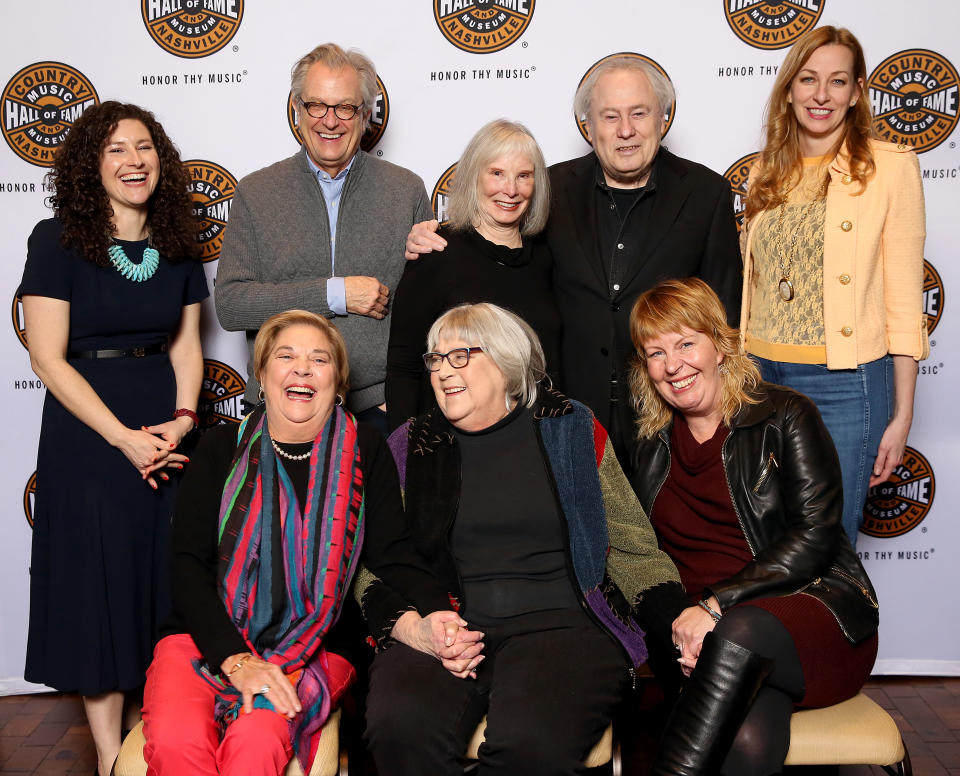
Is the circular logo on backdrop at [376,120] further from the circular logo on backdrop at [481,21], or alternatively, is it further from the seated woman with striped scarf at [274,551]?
the seated woman with striped scarf at [274,551]

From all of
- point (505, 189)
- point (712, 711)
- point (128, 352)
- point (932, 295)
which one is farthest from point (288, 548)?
point (932, 295)

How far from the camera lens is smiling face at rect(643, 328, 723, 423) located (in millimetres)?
2105

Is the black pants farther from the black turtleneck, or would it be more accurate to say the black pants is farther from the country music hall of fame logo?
the country music hall of fame logo

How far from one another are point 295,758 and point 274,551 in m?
0.44

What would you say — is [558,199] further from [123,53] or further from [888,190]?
[123,53]

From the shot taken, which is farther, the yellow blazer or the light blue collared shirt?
the light blue collared shirt

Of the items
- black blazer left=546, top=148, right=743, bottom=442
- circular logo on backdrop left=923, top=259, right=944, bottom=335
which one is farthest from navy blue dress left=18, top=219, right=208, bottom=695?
circular logo on backdrop left=923, top=259, right=944, bottom=335

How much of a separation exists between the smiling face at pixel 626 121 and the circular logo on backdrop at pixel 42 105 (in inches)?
70.6

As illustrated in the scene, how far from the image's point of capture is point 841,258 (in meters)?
2.35

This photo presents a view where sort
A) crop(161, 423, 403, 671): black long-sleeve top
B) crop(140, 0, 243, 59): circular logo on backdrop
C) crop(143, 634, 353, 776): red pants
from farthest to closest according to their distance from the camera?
crop(140, 0, 243, 59): circular logo on backdrop < crop(161, 423, 403, 671): black long-sleeve top < crop(143, 634, 353, 776): red pants

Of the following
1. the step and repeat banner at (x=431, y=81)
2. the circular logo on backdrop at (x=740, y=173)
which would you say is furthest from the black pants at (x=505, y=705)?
the circular logo on backdrop at (x=740, y=173)

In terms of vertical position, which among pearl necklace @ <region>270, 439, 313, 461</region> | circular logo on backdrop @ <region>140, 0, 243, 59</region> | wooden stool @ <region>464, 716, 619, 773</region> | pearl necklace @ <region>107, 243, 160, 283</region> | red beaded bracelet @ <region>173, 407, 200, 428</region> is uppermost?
circular logo on backdrop @ <region>140, 0, 243, 59</region>

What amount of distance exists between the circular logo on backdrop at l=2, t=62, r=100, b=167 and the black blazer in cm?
176

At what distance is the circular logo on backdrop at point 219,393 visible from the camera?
3.19 m
